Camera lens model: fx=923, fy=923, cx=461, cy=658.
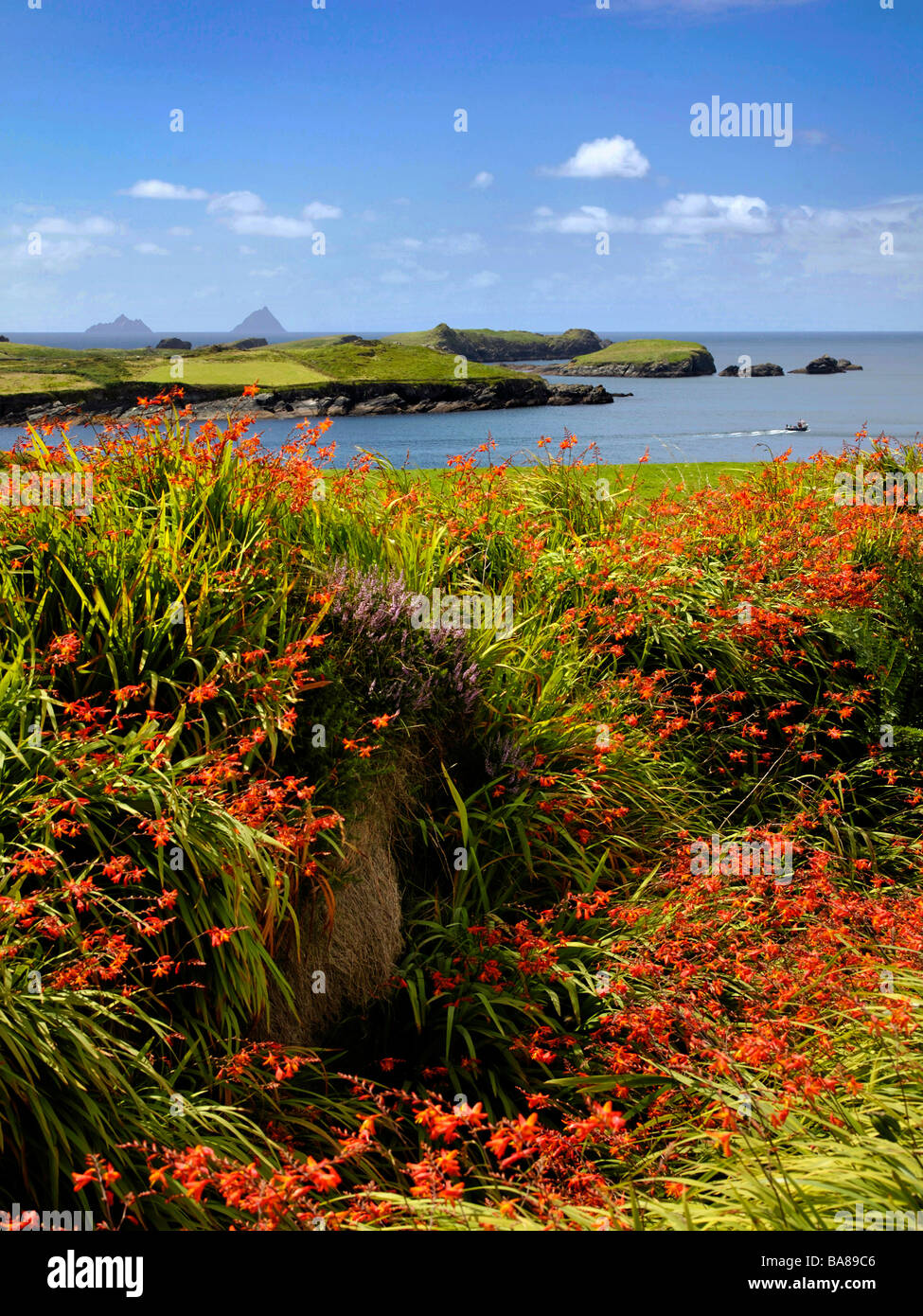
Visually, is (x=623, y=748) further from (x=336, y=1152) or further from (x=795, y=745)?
(x=336, y=1152)

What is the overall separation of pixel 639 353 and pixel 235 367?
5409cm

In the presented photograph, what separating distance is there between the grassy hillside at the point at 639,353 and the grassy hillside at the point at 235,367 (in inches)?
1094

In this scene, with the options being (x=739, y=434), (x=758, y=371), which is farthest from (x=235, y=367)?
(x=758, y=371)

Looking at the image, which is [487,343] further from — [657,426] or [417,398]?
[657,426]

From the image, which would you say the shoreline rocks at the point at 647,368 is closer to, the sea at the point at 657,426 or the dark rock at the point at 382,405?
→ the sea at the point at 657,426

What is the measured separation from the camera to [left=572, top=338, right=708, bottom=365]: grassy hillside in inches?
2879

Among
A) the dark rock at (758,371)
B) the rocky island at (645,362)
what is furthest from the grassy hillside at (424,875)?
the dark rock at (758,371)

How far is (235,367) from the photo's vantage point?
103ft

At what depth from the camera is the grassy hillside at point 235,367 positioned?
1104 inches
